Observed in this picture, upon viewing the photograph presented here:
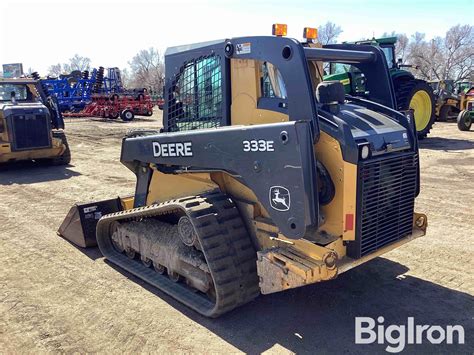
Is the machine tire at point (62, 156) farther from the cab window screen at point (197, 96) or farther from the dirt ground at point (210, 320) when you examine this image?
the cab window screen at point (197, 96)

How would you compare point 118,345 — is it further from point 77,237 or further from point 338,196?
point 77,237

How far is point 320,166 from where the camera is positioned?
3543 mm

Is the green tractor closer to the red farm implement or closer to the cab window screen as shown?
the cab window screen

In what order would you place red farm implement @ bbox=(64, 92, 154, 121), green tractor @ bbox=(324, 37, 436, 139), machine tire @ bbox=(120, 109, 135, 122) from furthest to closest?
red farm implement @ bbox=(64, 92, 154, 121) → machine tire @ bbox=(120, 109, 135, 122) → green tractor @ bbox=(324, 37, 436, 139)

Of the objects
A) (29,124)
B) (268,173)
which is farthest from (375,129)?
(29,124)

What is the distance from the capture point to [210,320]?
3.88 metres

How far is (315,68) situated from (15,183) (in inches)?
306

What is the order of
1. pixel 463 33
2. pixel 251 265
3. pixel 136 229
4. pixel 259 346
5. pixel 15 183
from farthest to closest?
pixel 463 33 → pixel 15 183 → pixel 136 229 → pixel 251 265 → pixel 259 346

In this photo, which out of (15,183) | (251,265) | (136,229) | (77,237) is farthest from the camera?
(15,183)

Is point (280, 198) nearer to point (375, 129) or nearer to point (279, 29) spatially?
point (375, 129)

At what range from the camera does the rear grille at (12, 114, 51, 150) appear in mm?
10820

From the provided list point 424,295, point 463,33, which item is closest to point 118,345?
point 424,295

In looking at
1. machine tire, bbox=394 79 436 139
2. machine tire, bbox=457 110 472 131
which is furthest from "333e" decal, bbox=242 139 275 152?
machine tire, bbox=457 110 472 131
